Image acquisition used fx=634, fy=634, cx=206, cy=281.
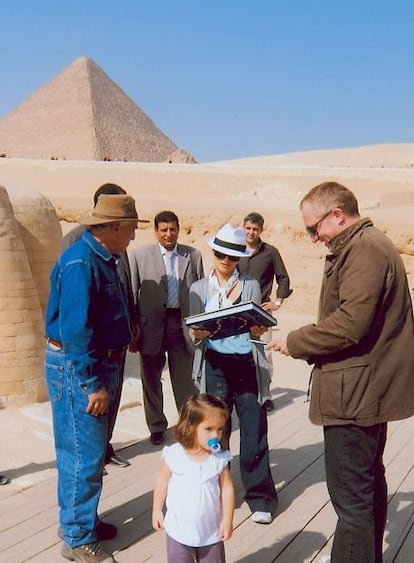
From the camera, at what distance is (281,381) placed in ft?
26.6

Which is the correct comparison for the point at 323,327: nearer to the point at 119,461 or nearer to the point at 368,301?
the point at 368,301

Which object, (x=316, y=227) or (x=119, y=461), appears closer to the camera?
(x=316, y=227)

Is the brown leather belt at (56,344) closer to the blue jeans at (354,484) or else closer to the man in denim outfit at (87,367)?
the man in denim outfit at (87,367)

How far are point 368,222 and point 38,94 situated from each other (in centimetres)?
10132

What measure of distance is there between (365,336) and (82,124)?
285ft

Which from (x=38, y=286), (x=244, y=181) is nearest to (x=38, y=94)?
(x=244, y=181)

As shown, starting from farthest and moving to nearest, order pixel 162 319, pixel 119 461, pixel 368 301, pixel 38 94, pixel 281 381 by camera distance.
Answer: pixel 38 94 < pixel 281 381 < pixel 162 319 < pixel 119 461 < pixel 368 301

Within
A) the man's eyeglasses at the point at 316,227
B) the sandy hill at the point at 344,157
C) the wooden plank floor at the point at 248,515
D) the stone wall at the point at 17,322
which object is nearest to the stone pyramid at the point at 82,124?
the sandy hill at the point at 344,157

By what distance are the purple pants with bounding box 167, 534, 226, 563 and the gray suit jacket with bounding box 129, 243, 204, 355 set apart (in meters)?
2.15

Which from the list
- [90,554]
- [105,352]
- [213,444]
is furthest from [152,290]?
[213,444]

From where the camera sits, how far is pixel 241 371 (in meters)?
3.63

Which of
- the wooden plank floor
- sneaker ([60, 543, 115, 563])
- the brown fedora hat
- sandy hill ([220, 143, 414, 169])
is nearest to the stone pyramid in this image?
sandy hill ([220, 143, 414, 169])

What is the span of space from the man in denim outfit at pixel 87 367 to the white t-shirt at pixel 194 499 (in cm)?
59

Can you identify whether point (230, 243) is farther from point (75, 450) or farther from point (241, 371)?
point (75, 450)
